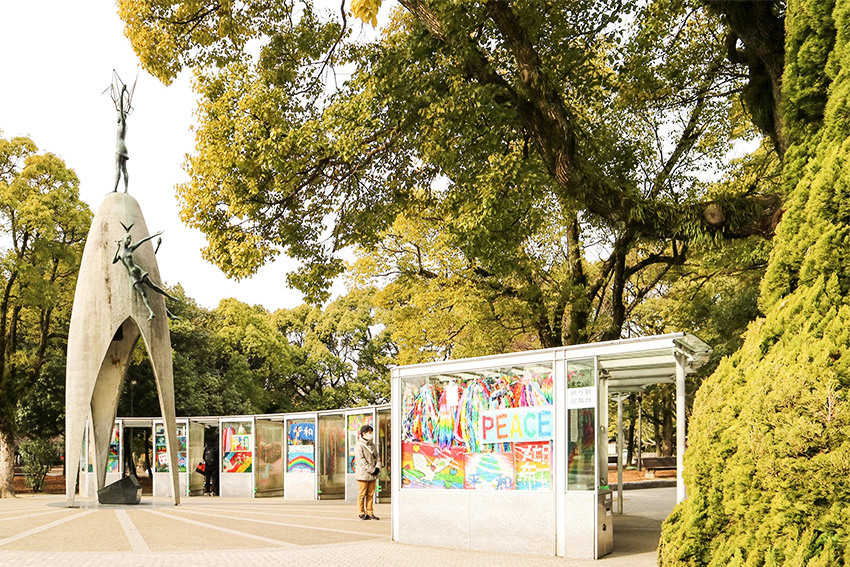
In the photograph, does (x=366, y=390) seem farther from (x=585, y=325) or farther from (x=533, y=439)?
(x=533, y=439)

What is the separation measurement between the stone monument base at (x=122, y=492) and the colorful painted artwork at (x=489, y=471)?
11952 millimetres

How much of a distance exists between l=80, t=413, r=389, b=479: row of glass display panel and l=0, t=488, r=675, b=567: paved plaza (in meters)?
4.47

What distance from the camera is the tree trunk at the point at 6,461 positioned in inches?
1025

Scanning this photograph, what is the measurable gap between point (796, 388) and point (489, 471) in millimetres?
6556

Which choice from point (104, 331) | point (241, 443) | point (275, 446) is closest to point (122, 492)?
point (104, 331)

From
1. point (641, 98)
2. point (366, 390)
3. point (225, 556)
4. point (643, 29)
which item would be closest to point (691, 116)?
point (641, 98)

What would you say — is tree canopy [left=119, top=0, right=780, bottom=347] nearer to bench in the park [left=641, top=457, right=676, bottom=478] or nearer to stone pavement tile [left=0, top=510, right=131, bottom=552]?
stone pavement tile [left=0, top=510, right=131, bottom=552]

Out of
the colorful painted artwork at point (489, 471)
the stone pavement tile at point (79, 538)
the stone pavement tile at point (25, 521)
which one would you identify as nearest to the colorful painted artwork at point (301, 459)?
the stone pavement tile at point (25, 521)

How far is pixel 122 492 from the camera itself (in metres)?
20.0

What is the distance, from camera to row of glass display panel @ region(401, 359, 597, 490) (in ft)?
34.3

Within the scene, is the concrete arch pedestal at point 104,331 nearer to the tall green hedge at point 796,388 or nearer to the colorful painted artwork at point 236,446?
the colorful painted artwork at point 236,446

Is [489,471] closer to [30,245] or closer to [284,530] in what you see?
[284,530]

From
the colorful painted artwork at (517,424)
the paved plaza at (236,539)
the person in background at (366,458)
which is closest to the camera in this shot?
the paved plaza at (236,539)

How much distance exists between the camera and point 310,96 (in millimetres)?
13578
